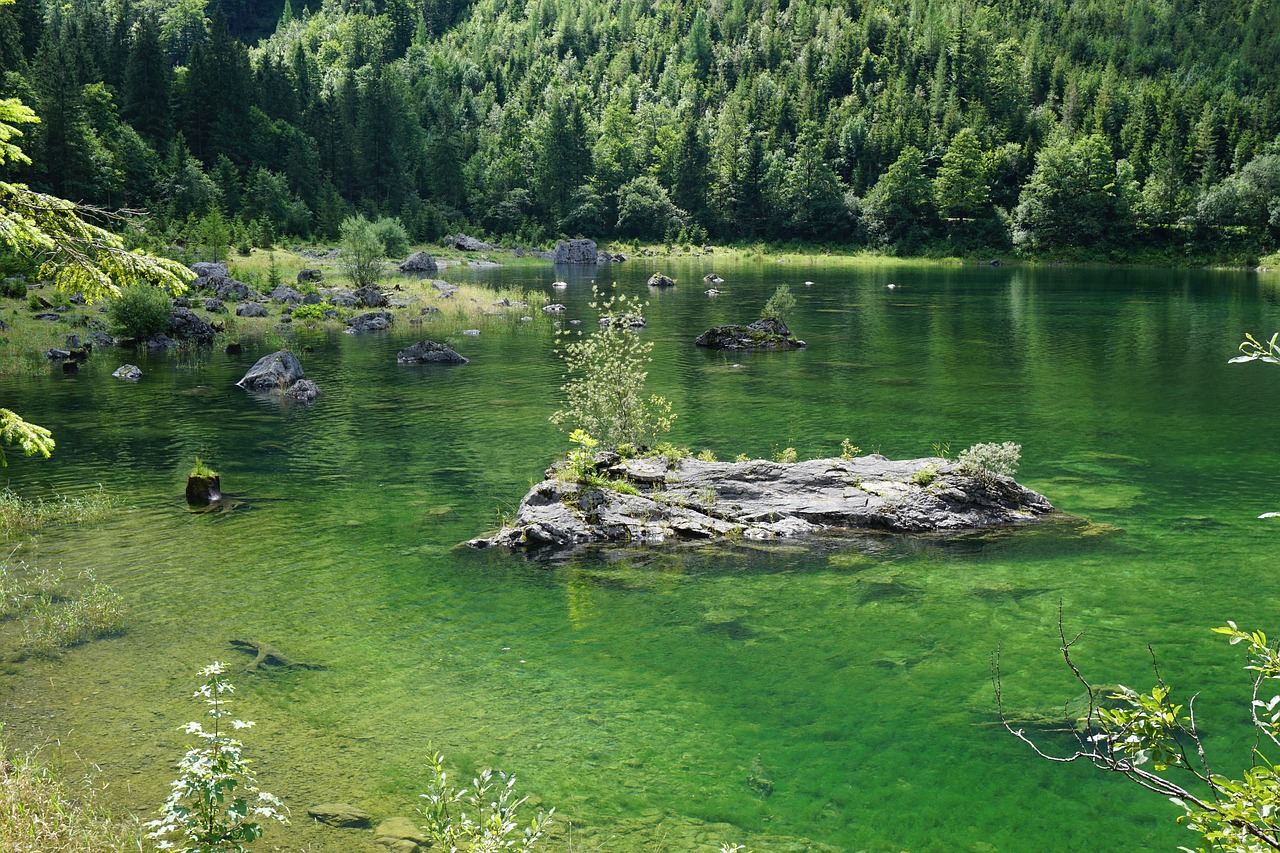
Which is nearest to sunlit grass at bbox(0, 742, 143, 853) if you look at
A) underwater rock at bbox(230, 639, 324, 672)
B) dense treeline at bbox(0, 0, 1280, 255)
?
underwater rock at bbox(230, 639, 324, 672)

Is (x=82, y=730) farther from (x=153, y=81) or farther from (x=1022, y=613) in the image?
(x=153, y=81)

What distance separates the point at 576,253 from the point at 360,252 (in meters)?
72.3

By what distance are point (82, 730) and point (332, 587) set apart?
562 centimetres

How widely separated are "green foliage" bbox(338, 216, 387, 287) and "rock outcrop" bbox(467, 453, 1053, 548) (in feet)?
170

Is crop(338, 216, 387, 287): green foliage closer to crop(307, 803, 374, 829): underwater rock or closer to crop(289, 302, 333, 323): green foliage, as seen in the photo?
crop(289, 302, 333, 323): green foliage

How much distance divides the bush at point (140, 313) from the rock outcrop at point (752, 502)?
3724 centimetres

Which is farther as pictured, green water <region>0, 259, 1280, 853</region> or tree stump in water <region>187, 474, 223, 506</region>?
tree stump in water <region>187, 474, 223, 506</region>

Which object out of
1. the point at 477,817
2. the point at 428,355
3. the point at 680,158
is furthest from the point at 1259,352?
the point at 680,158

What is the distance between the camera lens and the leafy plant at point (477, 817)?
7.61 meters

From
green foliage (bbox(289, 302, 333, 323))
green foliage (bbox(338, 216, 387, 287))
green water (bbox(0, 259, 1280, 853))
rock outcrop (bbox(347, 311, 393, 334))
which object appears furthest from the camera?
green foliage (bbox(338, 216, 387, 287))

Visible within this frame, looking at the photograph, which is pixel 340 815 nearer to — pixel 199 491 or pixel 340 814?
pixel 340 814

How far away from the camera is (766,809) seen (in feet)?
34.9

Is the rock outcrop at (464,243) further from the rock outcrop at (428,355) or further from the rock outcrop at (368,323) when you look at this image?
the rock outcrop at (428,355)

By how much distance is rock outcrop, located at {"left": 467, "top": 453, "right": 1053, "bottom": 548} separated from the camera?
20.2 metres
